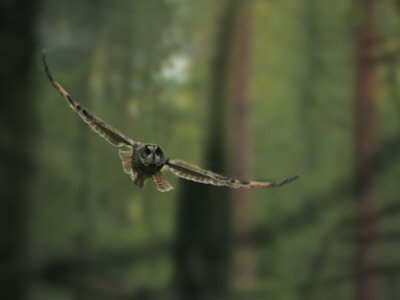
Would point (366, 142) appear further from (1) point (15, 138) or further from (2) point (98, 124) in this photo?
(2) point (98, 124)

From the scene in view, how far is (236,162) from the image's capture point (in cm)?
293

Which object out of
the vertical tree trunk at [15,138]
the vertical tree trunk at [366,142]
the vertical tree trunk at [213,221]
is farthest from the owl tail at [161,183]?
the vertical tree trunk at [366,142]

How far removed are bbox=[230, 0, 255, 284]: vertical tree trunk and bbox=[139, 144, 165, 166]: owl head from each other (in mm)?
1988

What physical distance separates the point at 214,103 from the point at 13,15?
1130 millimetres

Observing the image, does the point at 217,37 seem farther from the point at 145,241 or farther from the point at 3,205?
the point at 3,205

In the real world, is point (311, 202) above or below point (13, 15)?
below

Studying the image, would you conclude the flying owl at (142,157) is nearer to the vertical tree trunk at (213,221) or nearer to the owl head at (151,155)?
the owl head at (151,155)

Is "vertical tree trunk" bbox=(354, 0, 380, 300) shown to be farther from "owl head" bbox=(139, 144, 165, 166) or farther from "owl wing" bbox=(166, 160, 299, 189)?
"owl head" bbox=(139, 144, 165, 166)

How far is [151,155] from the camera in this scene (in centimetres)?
88

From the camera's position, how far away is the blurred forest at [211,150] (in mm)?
2625

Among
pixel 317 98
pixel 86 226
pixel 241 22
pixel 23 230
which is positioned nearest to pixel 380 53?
pixel 317 98

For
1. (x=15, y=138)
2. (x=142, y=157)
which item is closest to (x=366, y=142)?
(x=15, y=138)

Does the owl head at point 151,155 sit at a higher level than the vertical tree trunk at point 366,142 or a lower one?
lower

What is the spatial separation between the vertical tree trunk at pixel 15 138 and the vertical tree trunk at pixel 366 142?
185 centimetres
